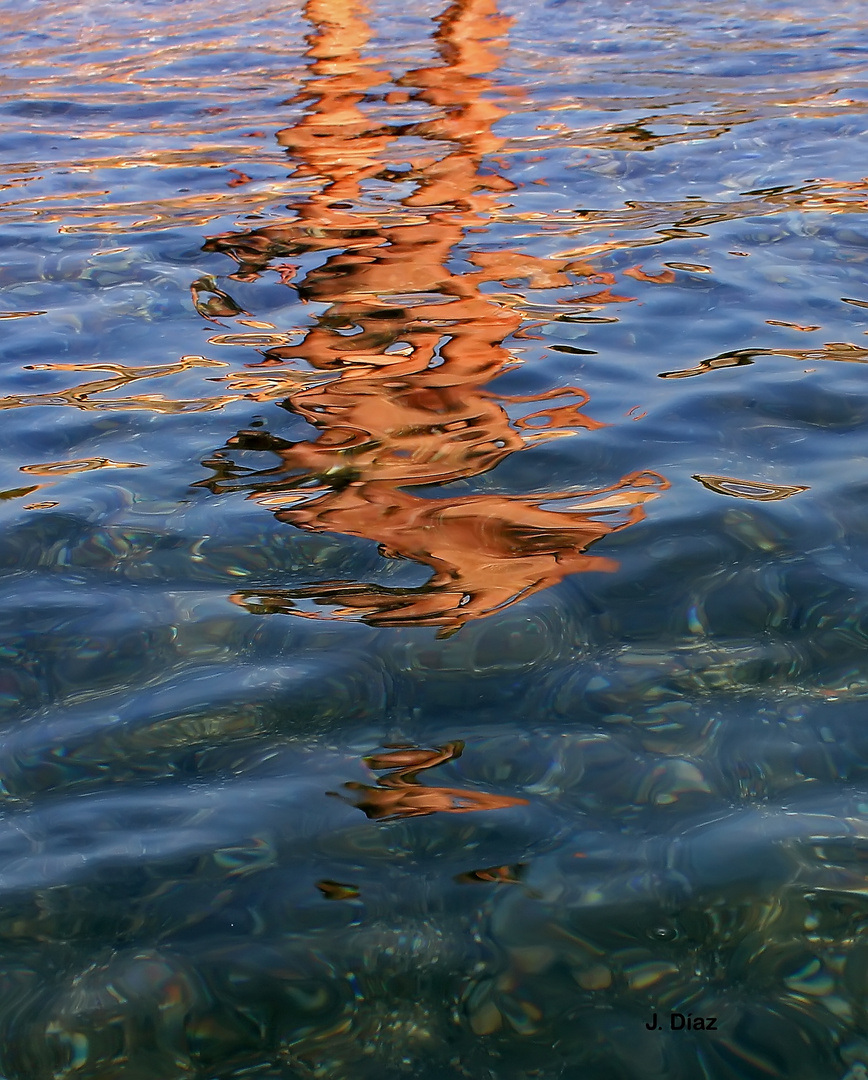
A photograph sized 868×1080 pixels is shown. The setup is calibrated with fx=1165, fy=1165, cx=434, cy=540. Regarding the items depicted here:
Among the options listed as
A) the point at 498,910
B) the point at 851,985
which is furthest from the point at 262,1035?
the point at 851,985

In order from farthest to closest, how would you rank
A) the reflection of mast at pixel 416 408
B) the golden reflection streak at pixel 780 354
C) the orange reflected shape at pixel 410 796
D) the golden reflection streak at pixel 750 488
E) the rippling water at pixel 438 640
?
1. the golden reflection streak at pixel 780 354
2. the golden reflection streak at pixel 750 488
3. the reflection of mast at pixel 416 408
4. the orange reflected shape at pixel 410 796
5. the rippling water at pixel 438 640

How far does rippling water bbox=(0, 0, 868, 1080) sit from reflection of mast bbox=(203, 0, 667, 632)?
0.02 meters

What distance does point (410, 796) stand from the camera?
2.15 m

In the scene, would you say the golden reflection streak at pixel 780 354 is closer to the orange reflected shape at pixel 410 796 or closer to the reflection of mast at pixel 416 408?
the reflection of mast at pixel 416 408

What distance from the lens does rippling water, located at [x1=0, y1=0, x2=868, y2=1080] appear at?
1.82 meters

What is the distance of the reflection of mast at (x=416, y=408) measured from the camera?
284 centimetres

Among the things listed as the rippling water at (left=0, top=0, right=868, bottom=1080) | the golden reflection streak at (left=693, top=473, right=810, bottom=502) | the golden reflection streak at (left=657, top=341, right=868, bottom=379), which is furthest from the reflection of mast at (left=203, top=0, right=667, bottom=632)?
A: the golden reflection streak at (left=657, top=341, right=868, bottom=379)

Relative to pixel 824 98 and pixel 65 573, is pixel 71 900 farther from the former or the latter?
pixel 824 98

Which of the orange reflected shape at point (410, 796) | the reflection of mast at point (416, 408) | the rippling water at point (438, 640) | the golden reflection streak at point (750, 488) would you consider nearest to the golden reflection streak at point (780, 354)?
the rippling water at point (438, 640)

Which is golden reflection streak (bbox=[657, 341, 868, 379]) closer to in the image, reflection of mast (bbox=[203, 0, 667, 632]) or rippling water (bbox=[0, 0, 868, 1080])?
rippling water (bbox=[0, 0, 868, 1080])

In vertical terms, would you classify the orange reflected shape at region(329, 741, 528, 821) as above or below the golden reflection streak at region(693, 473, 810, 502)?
below

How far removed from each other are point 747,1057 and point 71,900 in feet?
3.66

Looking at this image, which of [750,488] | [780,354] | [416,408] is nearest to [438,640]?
[750,488]

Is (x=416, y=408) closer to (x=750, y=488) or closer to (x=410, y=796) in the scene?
(x=750, y=488)
